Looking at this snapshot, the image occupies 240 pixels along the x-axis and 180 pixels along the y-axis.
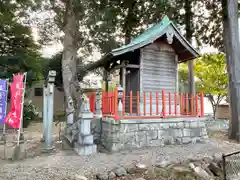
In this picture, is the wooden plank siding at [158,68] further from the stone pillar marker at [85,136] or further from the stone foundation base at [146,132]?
the stone pillar marker at [85,136]

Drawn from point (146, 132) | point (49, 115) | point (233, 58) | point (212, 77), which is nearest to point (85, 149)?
point (49, 115)

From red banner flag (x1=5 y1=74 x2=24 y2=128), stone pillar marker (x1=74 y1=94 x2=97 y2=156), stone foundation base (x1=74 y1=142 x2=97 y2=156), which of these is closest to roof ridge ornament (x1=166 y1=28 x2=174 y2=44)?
stone pillar marker (x1=74 y1=94 x2=97 y2=156)

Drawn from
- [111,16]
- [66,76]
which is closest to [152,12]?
[111,16]

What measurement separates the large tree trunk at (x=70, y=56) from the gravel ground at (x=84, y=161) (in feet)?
11.9

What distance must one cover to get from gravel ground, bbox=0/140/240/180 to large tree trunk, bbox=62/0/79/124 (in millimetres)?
3614

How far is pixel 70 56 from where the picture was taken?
9.68m

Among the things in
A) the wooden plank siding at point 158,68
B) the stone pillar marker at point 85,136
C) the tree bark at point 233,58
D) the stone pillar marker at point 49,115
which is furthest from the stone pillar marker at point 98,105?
the tree bark at point 233,58

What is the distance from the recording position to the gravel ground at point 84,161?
464cm

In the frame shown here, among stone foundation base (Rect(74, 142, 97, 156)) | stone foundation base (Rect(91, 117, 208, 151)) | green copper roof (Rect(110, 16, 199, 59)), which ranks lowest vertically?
stone foundation base (Rect(74, 142, 97, 156))

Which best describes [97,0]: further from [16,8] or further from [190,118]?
[190,118]

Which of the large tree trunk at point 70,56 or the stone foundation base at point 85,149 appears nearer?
the stone foundation base at point 85,149

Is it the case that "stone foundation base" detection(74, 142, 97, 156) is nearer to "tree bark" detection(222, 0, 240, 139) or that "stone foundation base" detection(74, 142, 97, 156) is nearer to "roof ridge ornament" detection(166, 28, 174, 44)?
"roof ridge ornament" detection(166, 28, 174, 44)

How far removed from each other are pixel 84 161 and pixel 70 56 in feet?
18.3

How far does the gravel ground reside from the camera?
4.64 meters
